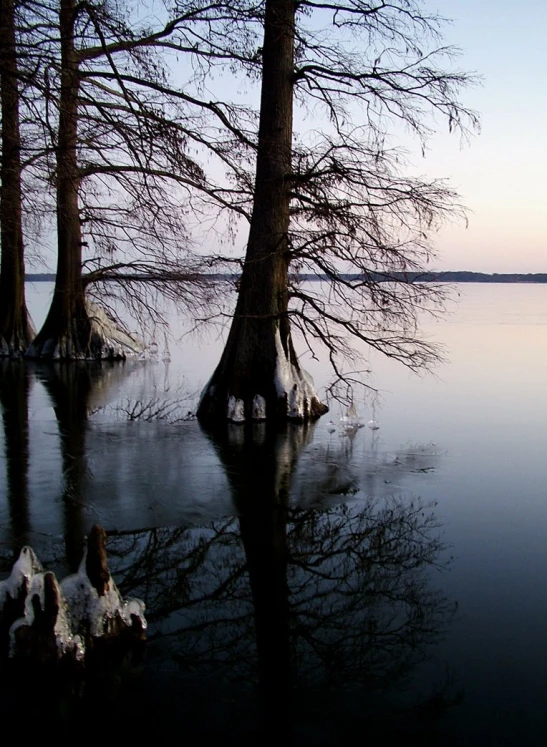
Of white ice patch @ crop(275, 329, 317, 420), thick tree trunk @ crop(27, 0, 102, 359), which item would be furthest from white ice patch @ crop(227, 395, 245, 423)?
thick tree trunk @ crop(27, 0, 102, 359)

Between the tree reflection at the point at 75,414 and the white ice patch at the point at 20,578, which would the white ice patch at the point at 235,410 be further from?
the white ice patch at the point at 20,578

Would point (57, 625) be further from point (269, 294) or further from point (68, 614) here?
point (269, 294)

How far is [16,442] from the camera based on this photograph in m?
9.67

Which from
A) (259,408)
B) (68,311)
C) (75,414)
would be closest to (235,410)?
(259,408)

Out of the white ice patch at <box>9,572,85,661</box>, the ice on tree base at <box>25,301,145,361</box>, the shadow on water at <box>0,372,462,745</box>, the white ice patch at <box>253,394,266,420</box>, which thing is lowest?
the shadow on water at <box>0,372,462,745</box>

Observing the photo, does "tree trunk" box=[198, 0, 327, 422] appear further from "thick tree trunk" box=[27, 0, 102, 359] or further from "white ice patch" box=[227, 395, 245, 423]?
"thick tree trunk" box=[27, 0, 102, 359]

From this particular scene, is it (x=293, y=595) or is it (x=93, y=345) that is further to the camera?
(x=93, y=345)


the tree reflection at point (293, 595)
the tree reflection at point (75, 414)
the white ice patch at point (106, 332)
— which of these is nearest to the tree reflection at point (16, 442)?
the tree reflection at point (75, 414)

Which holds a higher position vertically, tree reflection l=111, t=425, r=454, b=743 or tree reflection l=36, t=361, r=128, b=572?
tree reflection l=36, t=361, r=128, b=572

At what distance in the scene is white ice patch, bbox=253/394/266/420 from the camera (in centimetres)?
1136

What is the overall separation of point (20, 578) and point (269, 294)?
7734 mm

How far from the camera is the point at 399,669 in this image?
4375 mm

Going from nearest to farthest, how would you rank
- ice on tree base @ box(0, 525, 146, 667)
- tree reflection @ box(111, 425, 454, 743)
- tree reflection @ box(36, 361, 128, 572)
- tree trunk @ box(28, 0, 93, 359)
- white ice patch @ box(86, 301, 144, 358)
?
ice on tree base @ box(0, 525, 146, 667) < tree reflection @ box(111, 425, 454, 743) < tree reflection @ box(36, 361, 128, 572) < tree trunk @ box(28, 0, 93, 359) < white ice patch @ box(86, 301, 144, 358)

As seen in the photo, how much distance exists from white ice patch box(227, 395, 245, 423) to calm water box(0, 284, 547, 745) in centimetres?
34
